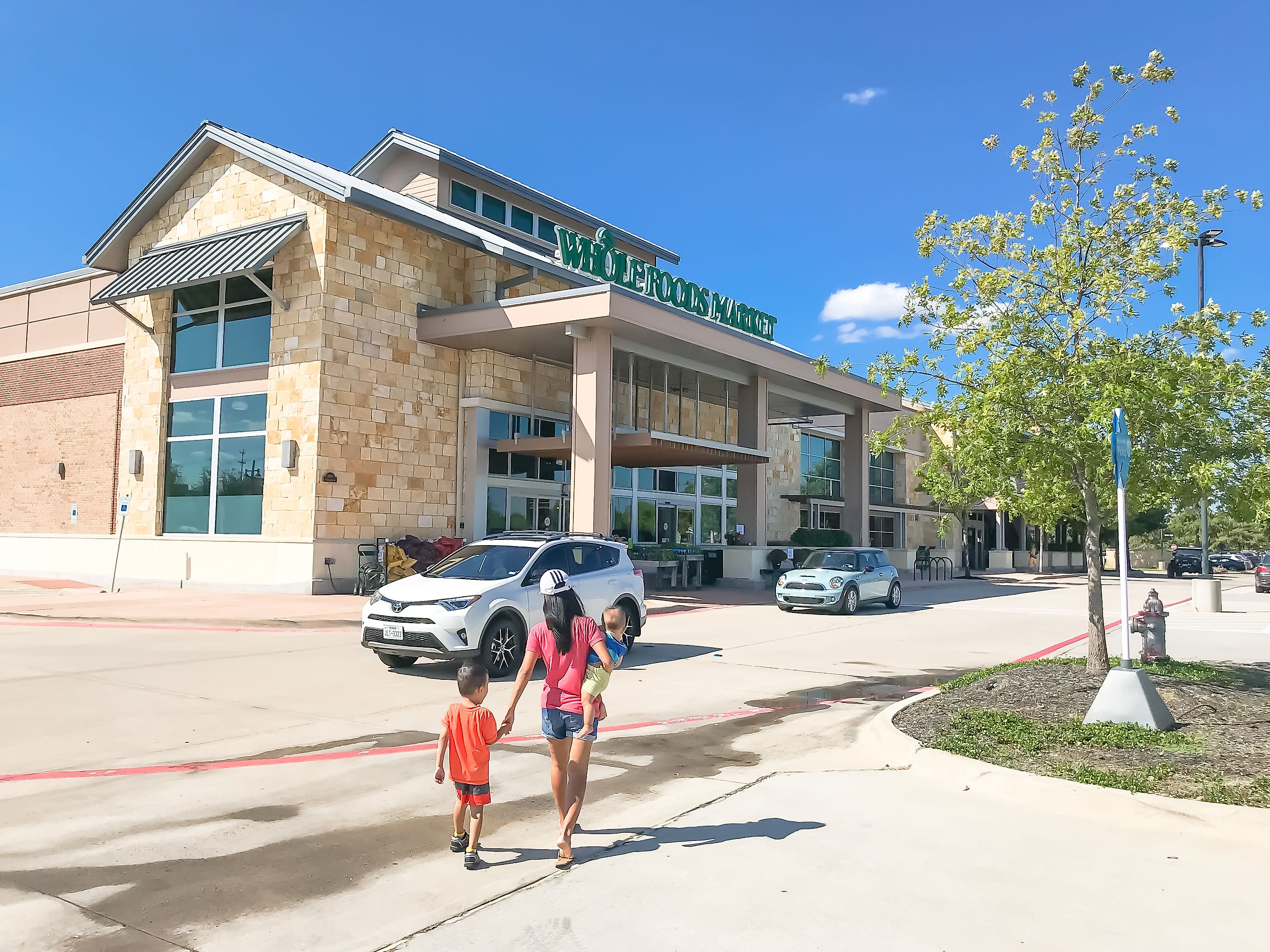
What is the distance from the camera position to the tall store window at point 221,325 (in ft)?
79.5

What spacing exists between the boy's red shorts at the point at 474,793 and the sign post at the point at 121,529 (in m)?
20.6

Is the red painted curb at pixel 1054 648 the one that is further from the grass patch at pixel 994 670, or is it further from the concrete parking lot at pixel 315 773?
the grass patch at pixel 994 670

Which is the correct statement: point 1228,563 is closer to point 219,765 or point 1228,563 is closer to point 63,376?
point 63,376

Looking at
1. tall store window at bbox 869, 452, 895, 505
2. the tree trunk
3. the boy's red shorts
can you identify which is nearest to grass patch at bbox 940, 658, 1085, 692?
the tree trunk

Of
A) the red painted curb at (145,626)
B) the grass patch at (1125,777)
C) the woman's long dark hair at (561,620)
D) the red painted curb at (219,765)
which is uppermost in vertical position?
the woman's long dark hair at (561,620)

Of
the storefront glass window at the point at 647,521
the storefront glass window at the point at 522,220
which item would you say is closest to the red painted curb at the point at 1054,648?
the storefront glass window at the point at 647,521

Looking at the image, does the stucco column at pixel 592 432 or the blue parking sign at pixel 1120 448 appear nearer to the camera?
the blue parking sign at pixel 1120 448

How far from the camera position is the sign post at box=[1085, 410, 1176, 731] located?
8016 mm

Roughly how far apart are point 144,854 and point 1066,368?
9.15 meters

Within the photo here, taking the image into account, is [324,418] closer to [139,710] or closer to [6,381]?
[139,710]

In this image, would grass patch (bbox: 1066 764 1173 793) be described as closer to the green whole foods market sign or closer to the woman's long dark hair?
the woman's long dark hair

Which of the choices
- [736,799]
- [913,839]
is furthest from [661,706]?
[913,839]

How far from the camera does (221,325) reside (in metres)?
25.2

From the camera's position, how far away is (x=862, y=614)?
21656 mm
